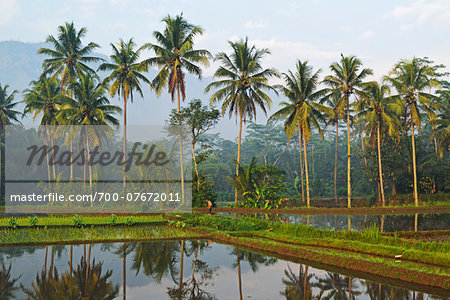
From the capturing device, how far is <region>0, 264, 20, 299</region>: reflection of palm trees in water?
9.49 metres

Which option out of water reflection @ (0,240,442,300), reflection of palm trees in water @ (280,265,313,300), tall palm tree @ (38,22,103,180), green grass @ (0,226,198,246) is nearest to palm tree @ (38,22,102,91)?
tall palm tree @ (38,22,103,180)

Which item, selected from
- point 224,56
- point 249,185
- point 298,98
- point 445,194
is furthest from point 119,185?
point 445,194

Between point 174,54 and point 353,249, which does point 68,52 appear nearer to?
point 174,54

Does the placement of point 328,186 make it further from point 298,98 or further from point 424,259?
point 424,259

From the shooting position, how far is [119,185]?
40.3 metres

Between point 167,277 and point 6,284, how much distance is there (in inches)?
154

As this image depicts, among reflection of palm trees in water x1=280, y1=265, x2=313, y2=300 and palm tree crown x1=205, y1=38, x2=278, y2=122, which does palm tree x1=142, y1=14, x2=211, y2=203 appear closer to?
palm tree crown x1=205, y1=38, x2=278, y2=122

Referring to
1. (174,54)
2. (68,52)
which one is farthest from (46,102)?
(174,54)

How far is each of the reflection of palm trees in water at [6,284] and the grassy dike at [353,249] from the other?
839 cm

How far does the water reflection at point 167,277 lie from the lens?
961 cm

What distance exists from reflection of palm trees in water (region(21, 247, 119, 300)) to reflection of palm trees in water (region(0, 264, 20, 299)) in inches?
10.9

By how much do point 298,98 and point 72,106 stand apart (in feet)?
66.0

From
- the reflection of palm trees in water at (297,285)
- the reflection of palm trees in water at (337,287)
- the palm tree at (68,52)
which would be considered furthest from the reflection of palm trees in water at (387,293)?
the palm tree at (68,52)

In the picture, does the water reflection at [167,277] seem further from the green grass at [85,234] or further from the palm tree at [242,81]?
the palm tree at [242,81]
